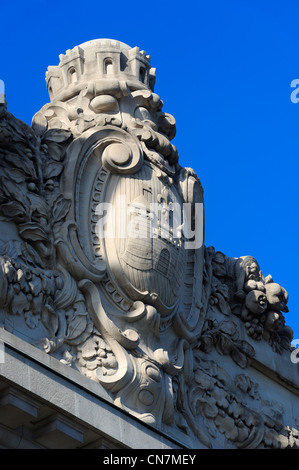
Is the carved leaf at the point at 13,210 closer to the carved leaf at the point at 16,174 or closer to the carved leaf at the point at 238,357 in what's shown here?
the carved leaf at the point at 16,174

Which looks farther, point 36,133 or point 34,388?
point 36,133

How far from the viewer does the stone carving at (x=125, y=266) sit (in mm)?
15398

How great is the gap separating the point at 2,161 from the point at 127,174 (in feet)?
5.26

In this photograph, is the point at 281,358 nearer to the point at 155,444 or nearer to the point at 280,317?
the point at 280,317

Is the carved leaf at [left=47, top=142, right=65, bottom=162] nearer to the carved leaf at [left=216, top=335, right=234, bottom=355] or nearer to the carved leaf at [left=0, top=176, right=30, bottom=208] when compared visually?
the carved leaf at [left=0, top=176, right=30, bottom=208]

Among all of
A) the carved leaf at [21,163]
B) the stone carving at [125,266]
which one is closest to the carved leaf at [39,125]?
the stone carving at [125,266]

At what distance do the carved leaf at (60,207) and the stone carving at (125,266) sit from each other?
0.01 meters

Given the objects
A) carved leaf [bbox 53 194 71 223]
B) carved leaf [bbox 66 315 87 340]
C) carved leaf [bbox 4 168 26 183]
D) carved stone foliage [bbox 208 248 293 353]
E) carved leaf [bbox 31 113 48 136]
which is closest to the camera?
carved leaf [bbox 66 315 87 340]

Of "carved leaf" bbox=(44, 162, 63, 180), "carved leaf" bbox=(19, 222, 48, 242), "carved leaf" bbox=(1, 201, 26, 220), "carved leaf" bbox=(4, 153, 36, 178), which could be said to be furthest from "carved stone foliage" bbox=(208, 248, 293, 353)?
"carved leaf" bbox=(1, 201, 26, 220)

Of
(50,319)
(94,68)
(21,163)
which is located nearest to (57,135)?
(21,163)

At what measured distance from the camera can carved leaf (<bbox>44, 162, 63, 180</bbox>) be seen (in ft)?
53.0

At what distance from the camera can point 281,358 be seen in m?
18.4

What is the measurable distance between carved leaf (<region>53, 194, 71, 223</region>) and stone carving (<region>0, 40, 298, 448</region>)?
11 millimetres
